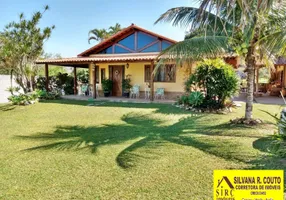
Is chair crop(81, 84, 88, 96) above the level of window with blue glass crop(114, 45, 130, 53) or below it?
below

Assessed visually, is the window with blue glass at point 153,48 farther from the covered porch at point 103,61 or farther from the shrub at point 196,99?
the shrub at point 196,99

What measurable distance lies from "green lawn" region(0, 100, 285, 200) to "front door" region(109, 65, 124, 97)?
29.3ft

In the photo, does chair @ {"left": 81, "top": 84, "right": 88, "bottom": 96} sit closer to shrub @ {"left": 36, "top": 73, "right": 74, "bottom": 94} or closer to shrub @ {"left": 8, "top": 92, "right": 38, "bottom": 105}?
shrub @ {"left": 36, "top": 73, "right": 74, "bottom": 94}

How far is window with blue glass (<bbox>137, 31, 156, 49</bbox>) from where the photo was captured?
53.1 feet

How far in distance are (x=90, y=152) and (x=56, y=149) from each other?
98cm

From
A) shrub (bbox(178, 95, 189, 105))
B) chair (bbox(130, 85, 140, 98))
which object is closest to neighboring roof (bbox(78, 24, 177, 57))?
chair (bbox(130, 85, 140, 98))

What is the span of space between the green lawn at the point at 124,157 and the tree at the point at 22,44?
6296 millimetres

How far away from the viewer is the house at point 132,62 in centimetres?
1504

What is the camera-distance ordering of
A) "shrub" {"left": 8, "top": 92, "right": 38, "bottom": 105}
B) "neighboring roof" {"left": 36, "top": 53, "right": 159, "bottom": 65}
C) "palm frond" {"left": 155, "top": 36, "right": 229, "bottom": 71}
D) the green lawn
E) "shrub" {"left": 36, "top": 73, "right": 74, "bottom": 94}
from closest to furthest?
the green lawn → "palm frond" {"left": 155, "top": 36, "right": 229, "bottom": 71} → "shrub" {"left": 8, "top": 92, "right": 38, "bottom": 105} → "neighboring roof" {"left": 36, "top": 53, "right": 159, "bottom": 65} → "shrub" {"left": 36, "top": 73, "right": 74, "bottom": 94}

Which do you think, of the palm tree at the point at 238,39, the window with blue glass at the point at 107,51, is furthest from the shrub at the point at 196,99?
the window with blue glass at the point at 107,51

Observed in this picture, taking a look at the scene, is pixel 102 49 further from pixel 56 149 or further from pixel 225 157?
pixel 225 157

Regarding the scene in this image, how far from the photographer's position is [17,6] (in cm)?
1459

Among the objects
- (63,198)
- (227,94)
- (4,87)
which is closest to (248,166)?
(63,198)

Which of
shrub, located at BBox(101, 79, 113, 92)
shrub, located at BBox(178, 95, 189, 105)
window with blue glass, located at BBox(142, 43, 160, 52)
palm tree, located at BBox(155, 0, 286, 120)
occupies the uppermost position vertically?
window with blue glass, located at BBox(142, 43, 160, 52)
